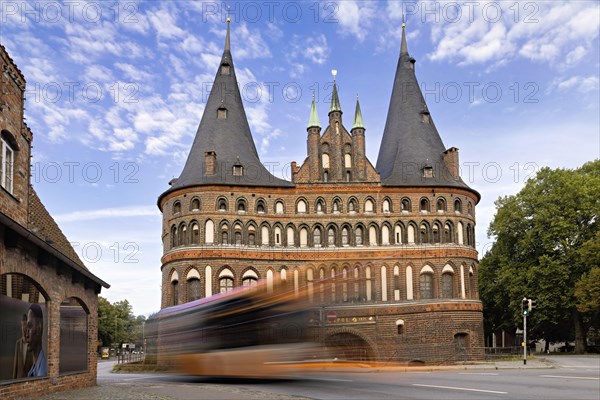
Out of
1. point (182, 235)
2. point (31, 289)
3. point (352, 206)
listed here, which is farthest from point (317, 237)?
point (31, 289)

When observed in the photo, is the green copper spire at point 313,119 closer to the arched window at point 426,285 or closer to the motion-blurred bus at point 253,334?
the arched window at point 426,285

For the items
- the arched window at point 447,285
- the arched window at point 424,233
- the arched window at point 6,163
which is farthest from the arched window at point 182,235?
the arched window at point 6,163

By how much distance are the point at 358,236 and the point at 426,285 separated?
5781 millimetres

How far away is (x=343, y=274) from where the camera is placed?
45.1 meters

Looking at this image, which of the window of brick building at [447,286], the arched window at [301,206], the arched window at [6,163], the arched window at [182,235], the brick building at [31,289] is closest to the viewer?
the brick building at [31,289]

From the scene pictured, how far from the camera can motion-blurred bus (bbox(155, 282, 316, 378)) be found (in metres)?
18.9

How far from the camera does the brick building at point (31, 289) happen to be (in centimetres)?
1484

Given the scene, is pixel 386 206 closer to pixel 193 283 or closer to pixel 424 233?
pixel 424 233

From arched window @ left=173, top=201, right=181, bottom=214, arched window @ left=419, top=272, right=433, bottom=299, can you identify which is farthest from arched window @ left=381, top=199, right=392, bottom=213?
arched window @ left=173, top=201, right=181, bottom=214

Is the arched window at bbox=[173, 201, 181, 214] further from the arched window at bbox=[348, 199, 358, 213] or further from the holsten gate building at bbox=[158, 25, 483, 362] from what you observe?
the arched window at bbox=[348, 199, 358, 213]

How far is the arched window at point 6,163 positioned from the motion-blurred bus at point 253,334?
691 centimetres

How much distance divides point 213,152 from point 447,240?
56.9 feet

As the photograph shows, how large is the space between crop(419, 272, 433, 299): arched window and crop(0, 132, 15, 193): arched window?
3396 centimetres

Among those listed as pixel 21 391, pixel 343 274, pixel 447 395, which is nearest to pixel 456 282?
pixel 343 274
